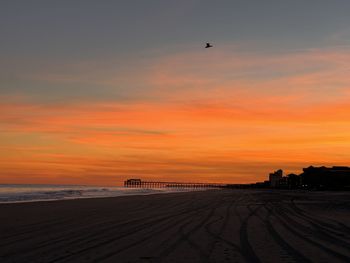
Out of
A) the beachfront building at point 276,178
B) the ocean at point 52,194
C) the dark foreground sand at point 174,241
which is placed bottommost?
the dark foreground sand at point 174,241

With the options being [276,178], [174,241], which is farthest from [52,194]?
[276,178]

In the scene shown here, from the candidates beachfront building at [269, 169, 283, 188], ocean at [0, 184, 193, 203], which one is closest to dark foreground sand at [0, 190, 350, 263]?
Answer: ocean at [0, 184, 193, 203]

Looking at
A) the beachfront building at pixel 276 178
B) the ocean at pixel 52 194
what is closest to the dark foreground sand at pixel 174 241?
the ocean at pixel 52 194

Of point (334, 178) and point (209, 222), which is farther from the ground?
point (334, 178)

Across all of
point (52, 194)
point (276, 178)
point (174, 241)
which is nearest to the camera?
point (174, 241)

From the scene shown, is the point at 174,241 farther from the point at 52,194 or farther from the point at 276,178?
the point at 276,178

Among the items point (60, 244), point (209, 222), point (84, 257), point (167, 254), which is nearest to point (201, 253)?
point (167, 254)

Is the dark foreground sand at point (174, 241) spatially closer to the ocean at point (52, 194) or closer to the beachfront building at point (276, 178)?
the ocean at point (52, 194)

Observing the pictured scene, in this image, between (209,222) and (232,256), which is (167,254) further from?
(209,222)

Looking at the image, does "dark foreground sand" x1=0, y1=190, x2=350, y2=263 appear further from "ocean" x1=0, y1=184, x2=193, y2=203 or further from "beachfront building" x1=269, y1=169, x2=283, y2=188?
"beachfront building" x1=269, y1=169, x2=283, y2=188

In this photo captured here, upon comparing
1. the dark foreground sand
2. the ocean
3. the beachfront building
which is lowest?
the dark foreground sand

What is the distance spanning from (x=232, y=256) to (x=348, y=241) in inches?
171

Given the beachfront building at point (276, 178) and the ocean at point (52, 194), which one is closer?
the ocean at point (52, 194)

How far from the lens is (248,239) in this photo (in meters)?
13.7
